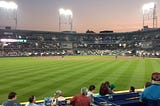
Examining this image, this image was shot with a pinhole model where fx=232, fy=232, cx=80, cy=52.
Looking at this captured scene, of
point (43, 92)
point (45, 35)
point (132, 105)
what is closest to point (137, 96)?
point (132, 105)

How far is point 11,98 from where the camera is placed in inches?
354

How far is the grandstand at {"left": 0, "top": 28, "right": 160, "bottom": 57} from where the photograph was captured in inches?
4193

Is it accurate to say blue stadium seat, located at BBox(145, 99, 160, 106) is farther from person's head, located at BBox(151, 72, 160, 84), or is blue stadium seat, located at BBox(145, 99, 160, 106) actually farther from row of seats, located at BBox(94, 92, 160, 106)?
row of seats, located at BBox(94, 92, 160, 106)

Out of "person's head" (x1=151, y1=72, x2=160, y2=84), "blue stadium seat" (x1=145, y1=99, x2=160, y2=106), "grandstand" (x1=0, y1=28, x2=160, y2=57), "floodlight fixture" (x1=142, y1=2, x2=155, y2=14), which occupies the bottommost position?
"blue stadium seat" (x1=145, y1=99, x2=160, y2=106)

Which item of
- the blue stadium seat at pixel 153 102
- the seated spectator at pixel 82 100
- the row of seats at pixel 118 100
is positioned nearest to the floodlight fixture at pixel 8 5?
the seated spectator at pixel 82 100

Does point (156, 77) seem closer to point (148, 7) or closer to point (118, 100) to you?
point (118, 100)

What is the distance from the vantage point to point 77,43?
138m

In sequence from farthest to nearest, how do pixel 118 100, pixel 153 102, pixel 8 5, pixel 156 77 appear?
pixel 8 5 → pixel 118 100 → pixel 153 102 → pixel 156 77

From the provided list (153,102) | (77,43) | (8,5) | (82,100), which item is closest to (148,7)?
(8,5)

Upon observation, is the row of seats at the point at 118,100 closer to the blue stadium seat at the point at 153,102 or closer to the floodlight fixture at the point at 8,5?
the blue stadium seat at the point at 153,102

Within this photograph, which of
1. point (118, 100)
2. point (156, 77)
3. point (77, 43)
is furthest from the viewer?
point (77, 43)

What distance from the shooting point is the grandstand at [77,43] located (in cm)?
10650

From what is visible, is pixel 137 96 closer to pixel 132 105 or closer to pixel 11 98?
pixel 132 105

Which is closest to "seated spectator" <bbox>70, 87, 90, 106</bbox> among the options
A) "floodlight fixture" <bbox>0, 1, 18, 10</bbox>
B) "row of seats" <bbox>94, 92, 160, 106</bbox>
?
"row of seats" <bbox>94, 92, 160, 106</bbox>
